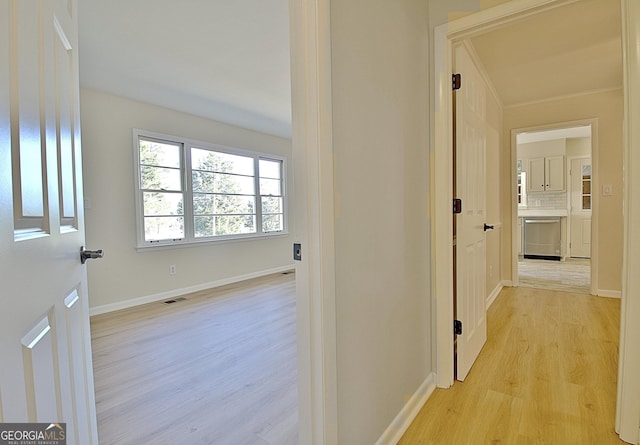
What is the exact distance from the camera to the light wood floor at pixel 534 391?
1.53m

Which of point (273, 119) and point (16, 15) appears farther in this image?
point (273, 119)

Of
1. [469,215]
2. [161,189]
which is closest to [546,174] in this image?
[469,215]

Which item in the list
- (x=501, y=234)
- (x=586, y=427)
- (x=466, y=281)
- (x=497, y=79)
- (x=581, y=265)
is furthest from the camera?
(x=581, y=265)

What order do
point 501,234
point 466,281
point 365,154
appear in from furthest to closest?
point 501,234, point 466,281, point 365,154

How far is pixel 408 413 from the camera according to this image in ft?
5.36

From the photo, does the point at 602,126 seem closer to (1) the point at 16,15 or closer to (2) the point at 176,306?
(1) the point at 16,15

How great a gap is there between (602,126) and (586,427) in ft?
12.3

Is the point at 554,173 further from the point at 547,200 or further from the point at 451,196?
the point at 451,196

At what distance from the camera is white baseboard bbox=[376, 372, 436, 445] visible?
1.46 m

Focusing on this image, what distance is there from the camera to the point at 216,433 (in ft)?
5.13

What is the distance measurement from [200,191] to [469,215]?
3630mm

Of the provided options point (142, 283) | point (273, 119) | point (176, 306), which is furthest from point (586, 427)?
point (273, 119)

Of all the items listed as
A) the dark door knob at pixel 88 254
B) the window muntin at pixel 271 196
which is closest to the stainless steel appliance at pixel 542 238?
the window muntin at pixel 271 196

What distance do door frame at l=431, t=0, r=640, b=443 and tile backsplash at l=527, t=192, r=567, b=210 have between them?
21.5ft
